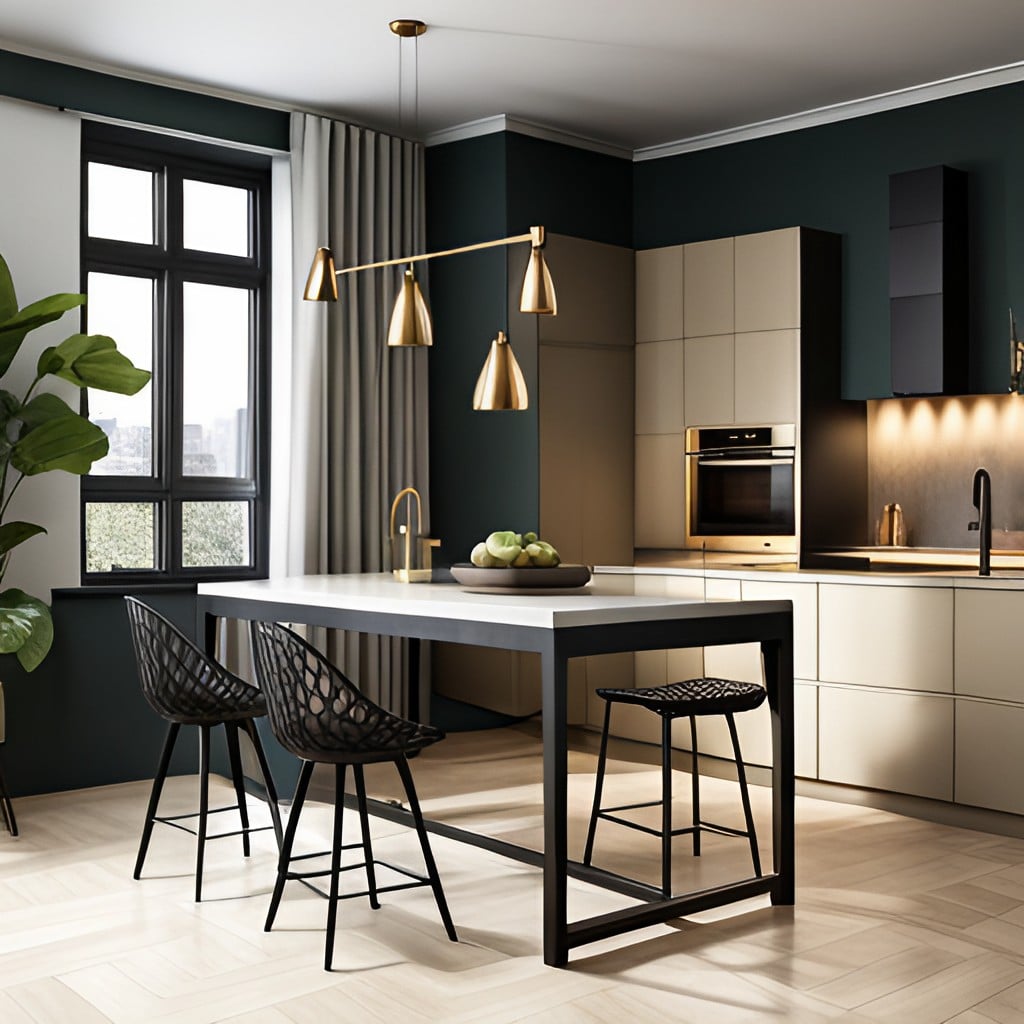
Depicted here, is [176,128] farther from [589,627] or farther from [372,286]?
[589,627]

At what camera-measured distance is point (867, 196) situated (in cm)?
586

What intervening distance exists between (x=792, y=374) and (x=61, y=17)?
3301mm

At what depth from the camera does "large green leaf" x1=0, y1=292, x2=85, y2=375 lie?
183 inches

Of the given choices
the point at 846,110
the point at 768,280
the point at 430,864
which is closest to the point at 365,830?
the point at 430,864

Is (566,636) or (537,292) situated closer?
(566,636)

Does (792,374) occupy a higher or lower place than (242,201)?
lower

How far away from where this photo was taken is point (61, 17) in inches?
189

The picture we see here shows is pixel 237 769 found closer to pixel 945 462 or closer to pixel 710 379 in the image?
pixel 710 379

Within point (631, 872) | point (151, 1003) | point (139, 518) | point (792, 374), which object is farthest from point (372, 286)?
point (151, 1003)

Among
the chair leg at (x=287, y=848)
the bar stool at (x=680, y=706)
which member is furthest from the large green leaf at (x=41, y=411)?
the bar stool at (x=680, y=706)

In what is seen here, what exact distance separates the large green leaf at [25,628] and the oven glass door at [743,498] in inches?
117

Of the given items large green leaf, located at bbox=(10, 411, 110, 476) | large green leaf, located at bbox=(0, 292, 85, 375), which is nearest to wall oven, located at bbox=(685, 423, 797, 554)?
large green leaf, located at bbox=(10, 411, 110, 476)

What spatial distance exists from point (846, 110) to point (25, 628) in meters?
4.12

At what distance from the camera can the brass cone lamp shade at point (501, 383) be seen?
12.9ft
